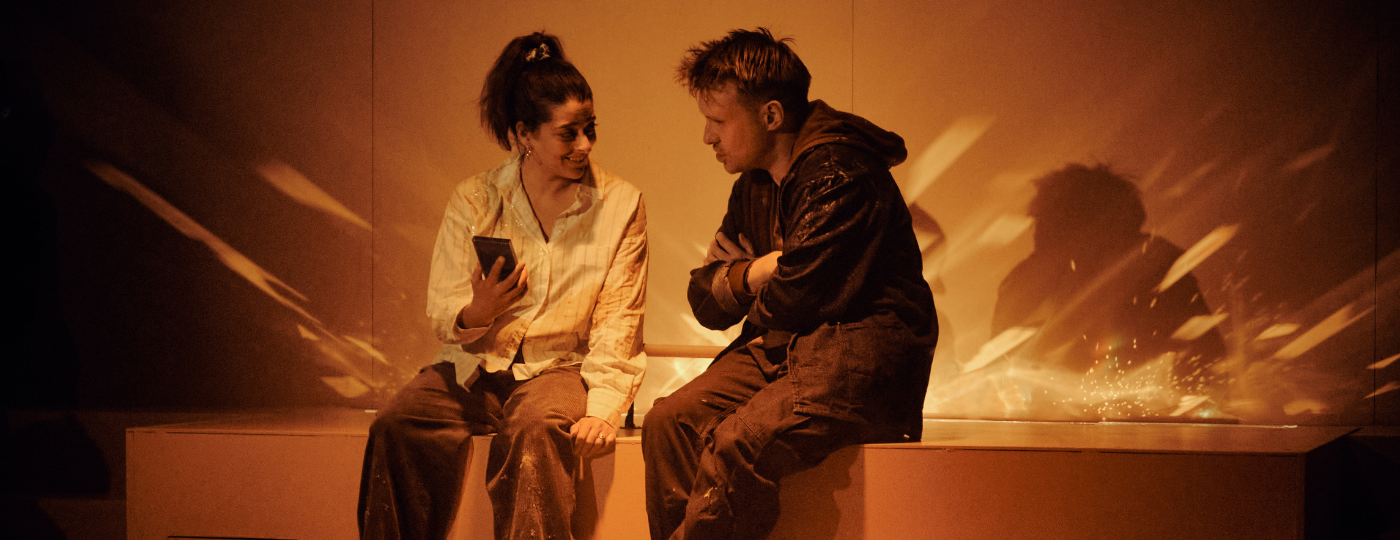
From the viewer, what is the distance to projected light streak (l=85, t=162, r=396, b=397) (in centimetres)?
287

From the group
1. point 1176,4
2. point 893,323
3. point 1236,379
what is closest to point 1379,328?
point 1236,379

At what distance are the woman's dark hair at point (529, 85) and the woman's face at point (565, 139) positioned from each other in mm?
18

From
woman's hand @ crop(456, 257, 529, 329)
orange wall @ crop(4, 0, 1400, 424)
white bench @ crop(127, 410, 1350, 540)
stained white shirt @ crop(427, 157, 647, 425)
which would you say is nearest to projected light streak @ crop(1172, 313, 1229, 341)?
orange wall @ crop(4, 0, 1400, 424)

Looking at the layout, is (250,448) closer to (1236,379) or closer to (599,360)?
(599,360)

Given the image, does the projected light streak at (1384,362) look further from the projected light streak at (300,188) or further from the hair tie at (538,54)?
the projected light streak at (300,188)

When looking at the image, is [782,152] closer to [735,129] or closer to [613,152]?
[735,129]

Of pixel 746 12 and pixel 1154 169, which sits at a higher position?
pixel 746 12

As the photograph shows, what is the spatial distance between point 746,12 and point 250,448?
73.0 inches

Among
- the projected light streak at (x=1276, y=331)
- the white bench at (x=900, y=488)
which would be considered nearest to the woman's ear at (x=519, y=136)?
the white bench at (x=900, y=488)

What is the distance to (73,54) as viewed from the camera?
2902 mm

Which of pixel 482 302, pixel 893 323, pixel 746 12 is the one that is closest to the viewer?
pixel 893 323

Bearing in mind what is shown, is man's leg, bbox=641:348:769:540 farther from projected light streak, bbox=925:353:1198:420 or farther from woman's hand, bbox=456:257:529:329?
projected light streak, bbox=925:353:1198:420

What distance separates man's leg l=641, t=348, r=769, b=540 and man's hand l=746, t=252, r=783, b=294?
238mm

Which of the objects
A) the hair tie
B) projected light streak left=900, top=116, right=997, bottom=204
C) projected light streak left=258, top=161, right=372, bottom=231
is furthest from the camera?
projected light streak left=258, top=161, right=372, bottom=231
